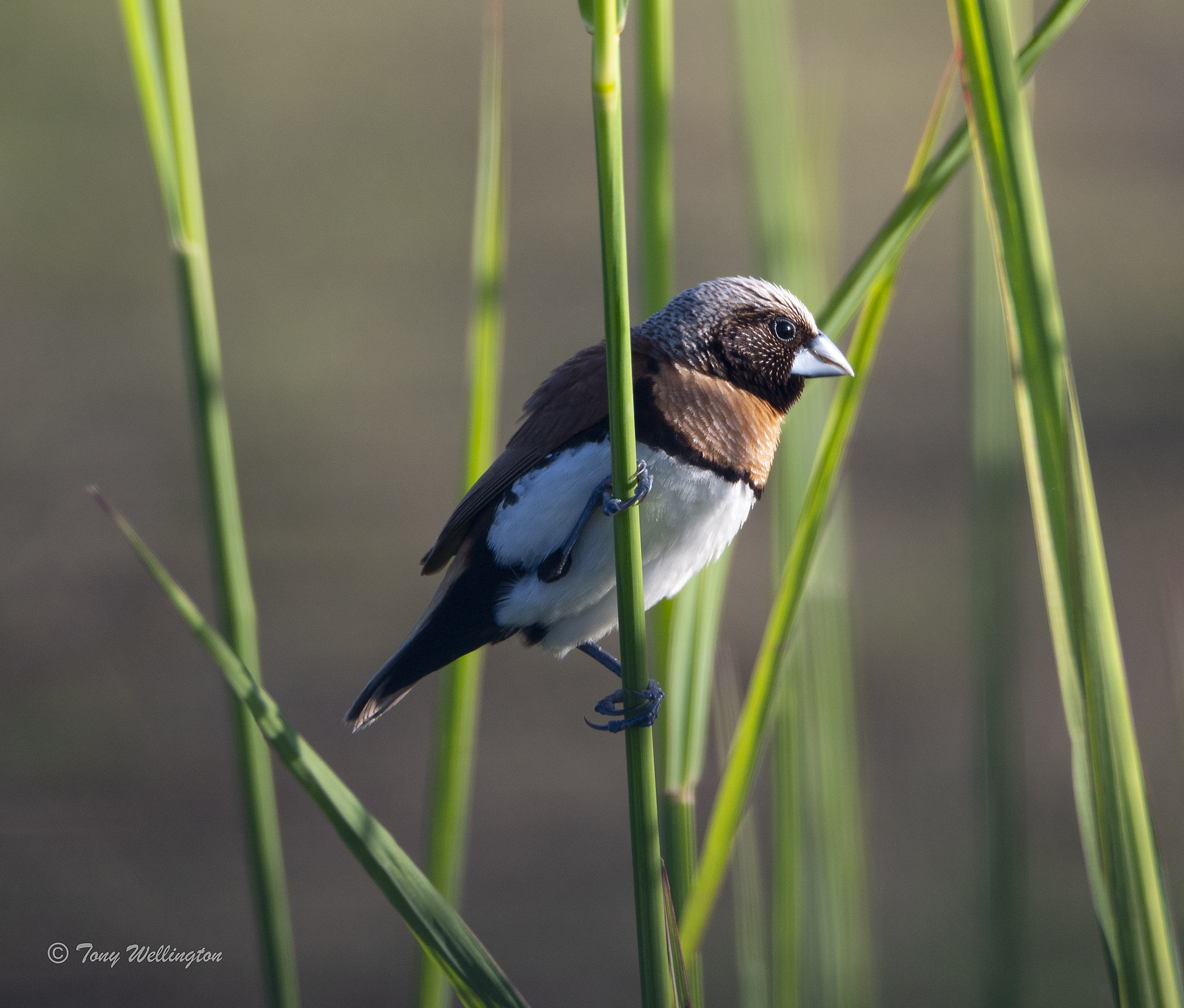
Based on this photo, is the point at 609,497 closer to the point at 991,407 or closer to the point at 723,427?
the point at 723,427

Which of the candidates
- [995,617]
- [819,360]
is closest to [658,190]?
[819,360]

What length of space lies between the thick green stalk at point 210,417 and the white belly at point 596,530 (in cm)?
15

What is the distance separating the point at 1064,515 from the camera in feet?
1.37

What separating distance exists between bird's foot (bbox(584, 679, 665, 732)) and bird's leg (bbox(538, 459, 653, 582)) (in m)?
0.08

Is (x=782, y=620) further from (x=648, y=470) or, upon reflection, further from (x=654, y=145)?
(x=654, y=145)

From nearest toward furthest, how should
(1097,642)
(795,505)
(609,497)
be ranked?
1. (1097,642)
2. (609,497)
3. (795,505)

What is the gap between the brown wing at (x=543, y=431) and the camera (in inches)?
22.4

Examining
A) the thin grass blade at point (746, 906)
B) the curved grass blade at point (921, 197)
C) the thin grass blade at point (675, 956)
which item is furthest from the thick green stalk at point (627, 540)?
the thin grass blade at point (746, 906)

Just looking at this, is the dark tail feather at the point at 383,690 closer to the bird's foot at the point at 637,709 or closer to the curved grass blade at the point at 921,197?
the bird's foot at the point at 637,709

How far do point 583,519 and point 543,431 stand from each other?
61 millimetres

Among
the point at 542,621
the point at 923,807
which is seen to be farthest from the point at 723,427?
the point at 923,807

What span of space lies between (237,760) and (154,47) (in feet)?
1.22

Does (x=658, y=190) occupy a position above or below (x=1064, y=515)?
above

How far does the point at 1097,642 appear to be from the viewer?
417mm
